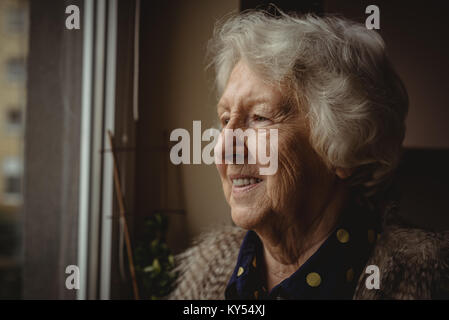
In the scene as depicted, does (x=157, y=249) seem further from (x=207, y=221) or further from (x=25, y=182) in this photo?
(x=25, y=182)

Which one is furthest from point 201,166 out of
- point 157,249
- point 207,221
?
point 157,249

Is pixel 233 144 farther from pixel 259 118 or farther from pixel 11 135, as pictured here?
pixel 11 135

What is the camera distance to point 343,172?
2.54 feet

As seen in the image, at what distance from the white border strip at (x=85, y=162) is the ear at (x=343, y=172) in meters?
0.65

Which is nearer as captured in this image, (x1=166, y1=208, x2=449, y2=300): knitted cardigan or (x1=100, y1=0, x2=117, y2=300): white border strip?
(x1=166, y1=208, x2=449, y2=300): knitted cardigan

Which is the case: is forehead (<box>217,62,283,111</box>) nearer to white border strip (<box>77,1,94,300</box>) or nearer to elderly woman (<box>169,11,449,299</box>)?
elderly woman (<box>169,11,449,299</box>)

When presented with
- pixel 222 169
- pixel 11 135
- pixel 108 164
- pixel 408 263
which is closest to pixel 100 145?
pixel 108 164

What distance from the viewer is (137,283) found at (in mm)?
952

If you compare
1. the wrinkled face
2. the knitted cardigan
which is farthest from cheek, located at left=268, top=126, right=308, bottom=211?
the knitted cardigan

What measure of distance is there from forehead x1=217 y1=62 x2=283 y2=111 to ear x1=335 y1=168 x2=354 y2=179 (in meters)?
0.20

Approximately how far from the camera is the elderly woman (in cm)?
73

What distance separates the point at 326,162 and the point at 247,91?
0.75ft

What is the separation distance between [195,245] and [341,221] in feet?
1.32

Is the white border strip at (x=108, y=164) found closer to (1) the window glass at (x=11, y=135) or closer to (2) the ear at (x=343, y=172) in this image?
(1) the window glass at (x=11, y=135)
